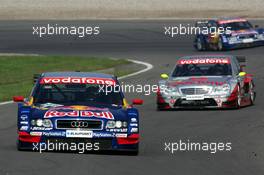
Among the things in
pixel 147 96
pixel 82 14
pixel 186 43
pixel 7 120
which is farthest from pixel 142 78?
pixel 82 14

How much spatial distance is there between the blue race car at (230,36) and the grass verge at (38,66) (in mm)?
5453

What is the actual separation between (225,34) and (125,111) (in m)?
26.3

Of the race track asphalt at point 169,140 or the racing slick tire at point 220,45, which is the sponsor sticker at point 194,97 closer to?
the race track asphalt at point 169,140

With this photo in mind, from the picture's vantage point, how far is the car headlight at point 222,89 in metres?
23.2

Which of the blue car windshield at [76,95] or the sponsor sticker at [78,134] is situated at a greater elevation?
the blue car windshield at [76,95]

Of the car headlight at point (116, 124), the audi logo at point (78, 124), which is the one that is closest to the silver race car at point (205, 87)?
the car headlight at point (116, 124)

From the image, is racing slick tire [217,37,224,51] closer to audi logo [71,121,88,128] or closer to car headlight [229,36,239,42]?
car headlight [229,36,239,42]

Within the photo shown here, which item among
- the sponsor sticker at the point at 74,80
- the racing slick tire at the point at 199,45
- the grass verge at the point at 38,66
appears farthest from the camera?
the racing slick tire at the point at 199,45

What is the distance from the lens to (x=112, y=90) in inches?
669

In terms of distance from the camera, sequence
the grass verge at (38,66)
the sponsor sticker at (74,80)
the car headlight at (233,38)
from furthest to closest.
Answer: the car headlight at (233,38) → the grass verge at (38,66) → the sponsor sticker at (74,80)
